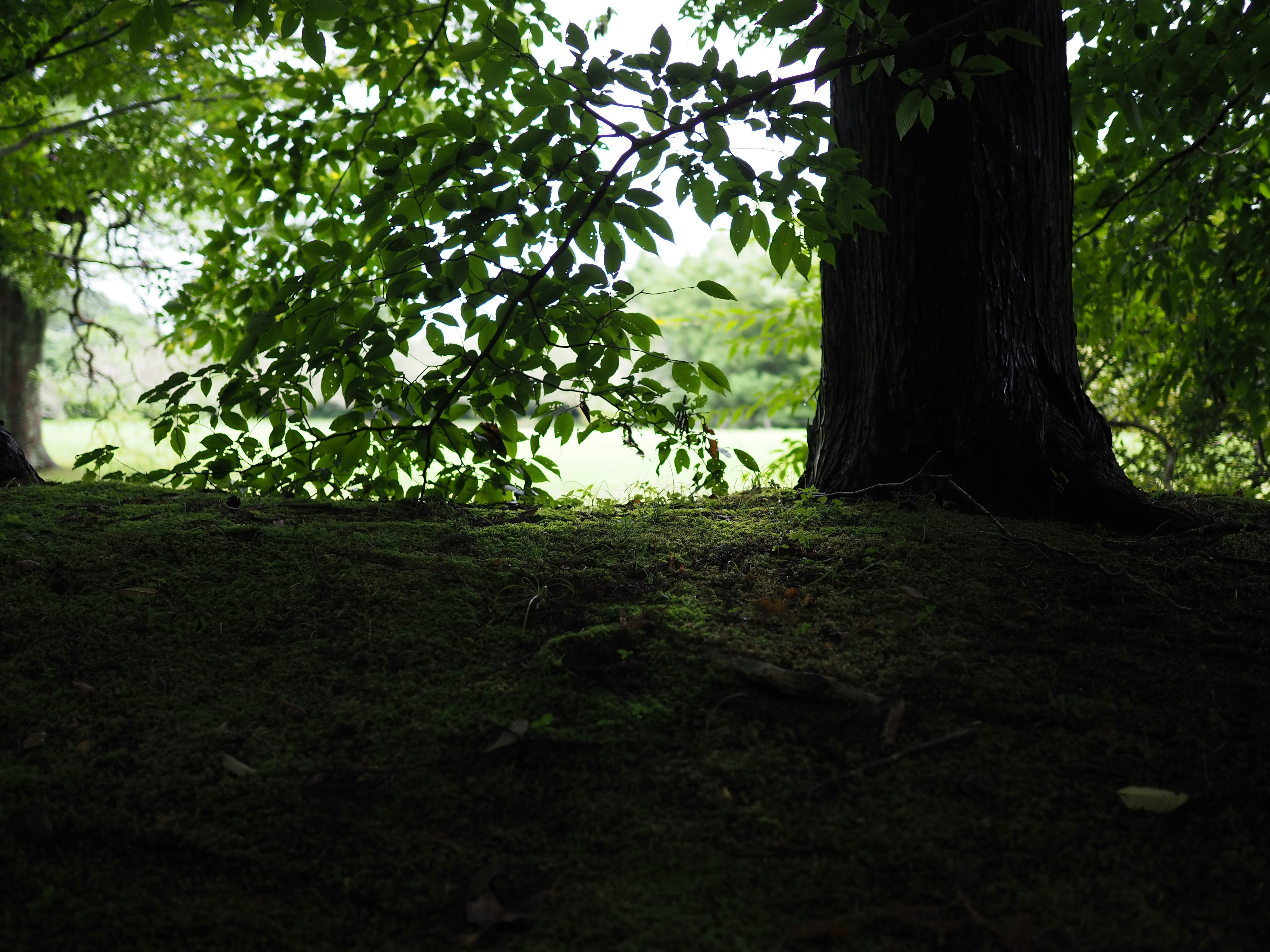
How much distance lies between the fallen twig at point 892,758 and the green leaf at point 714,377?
1.20 meters

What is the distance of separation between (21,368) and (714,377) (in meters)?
18.6

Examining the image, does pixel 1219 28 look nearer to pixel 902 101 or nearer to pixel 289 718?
pixel 902 101

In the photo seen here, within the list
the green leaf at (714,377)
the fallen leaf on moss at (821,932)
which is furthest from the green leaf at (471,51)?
the fallen leaf on moss at (821,932)

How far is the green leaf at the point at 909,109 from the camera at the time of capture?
213 cm

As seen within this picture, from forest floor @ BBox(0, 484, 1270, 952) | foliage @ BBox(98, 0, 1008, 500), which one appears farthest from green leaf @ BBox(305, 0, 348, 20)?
forest floor @ BBox(0, 484, 1270, 952)

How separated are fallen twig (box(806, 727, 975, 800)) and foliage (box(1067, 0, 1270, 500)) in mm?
1971

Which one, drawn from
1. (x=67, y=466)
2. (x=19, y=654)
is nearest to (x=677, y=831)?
(x=19, y=654)

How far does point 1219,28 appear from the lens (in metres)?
2.67

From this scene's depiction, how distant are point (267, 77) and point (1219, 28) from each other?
11166mm

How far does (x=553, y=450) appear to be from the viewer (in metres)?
22.9

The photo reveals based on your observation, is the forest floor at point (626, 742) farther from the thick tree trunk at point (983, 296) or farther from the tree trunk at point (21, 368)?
the tree trunk at point (21, 368)

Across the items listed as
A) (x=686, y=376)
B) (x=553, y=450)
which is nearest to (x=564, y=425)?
(x=686, y=376)

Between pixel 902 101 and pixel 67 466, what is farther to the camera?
pixel 67 466

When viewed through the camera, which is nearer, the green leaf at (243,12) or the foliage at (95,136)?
the green leaf at (243,12)
